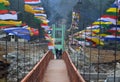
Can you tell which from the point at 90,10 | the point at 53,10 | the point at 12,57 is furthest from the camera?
the point at 53,10

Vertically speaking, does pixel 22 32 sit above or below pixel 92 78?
above

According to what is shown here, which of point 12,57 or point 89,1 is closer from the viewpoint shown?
point 12,57

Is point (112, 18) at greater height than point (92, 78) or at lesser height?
greater

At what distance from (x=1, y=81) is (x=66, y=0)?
111 metres

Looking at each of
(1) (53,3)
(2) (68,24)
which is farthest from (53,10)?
(2) (68,24)

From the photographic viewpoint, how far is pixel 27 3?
25.7m

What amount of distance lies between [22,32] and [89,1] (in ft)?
269

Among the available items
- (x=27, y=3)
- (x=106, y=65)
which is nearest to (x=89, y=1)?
(x=106, y=65)

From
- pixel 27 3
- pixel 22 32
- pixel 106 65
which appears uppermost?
pixel 27 3

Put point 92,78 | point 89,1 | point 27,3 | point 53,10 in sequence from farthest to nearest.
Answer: point 53,10, point 89,1, point 92,78, point 27,3

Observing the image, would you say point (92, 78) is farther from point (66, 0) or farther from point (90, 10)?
point (66, 0)

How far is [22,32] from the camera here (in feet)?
66.6

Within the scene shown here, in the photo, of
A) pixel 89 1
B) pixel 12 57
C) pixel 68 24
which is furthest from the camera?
pixel 68 24

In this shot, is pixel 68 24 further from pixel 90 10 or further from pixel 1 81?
pixel 1 81
